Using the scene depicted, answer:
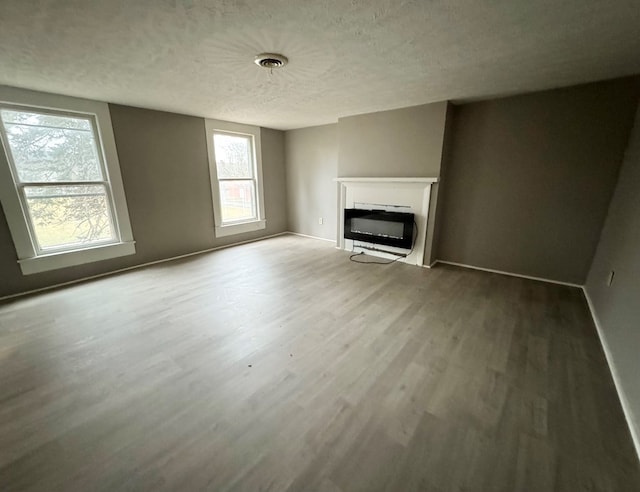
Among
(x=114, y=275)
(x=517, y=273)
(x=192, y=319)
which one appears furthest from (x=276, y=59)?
(x=517, y=273)

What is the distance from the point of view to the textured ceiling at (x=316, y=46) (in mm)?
1446

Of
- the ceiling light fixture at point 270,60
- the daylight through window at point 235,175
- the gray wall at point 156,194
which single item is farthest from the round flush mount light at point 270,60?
the daylight through window at point 235,175

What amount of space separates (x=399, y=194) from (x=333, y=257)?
1.40m

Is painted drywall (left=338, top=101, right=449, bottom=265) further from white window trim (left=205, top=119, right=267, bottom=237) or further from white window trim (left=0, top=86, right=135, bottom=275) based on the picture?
white window trim (left=0, top=86, right=135, bottom=275)

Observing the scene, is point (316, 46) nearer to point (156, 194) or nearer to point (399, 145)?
point (399, 145)

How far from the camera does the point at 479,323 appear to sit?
7.63 ft

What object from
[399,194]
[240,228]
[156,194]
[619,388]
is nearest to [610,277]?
[619,388]

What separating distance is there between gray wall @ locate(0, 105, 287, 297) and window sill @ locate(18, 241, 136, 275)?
0.22ft

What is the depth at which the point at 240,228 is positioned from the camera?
5.07 meters

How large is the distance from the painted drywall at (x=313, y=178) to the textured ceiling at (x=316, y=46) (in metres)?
1.92

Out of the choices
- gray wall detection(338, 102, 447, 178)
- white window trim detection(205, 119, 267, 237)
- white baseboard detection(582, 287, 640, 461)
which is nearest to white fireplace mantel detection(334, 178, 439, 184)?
gray wall detection(338, 102, 447, 178)

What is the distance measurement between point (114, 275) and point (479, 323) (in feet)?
14.3

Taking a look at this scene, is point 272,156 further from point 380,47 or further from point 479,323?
point 479,323

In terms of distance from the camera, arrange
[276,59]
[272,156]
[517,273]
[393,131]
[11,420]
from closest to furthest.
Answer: [11,420], [276,59], [517,273], [393,131], [272,156]
